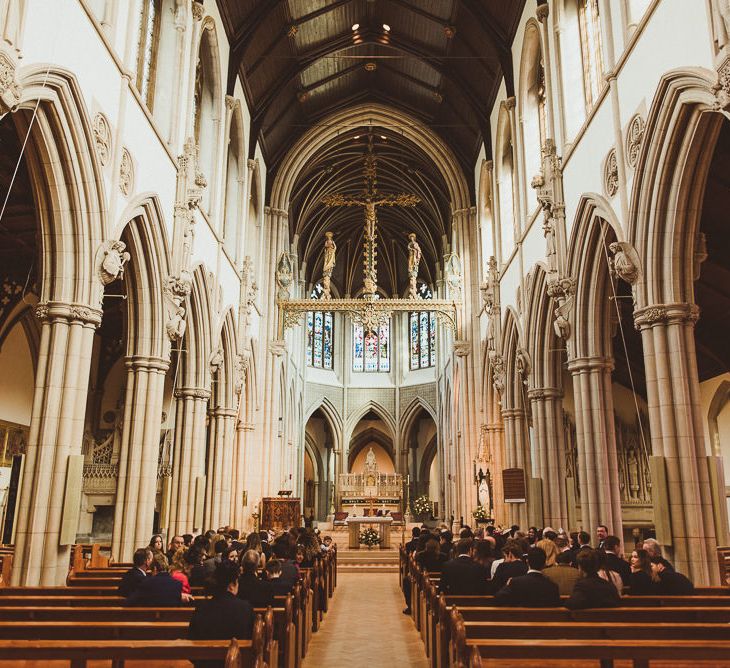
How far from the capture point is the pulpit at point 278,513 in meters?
21.8

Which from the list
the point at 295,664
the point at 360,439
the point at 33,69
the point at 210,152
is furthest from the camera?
the point at 360,439

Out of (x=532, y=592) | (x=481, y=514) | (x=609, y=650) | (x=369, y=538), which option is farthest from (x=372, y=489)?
(x=609, y=650)

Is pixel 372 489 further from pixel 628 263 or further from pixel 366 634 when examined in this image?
pixel 628 263

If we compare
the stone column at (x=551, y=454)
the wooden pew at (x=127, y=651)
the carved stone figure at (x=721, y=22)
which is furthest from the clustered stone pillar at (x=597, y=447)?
the wooden pew at (x=127, y=651)

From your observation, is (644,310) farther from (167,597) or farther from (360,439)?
(360,439)

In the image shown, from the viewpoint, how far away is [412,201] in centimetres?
2517

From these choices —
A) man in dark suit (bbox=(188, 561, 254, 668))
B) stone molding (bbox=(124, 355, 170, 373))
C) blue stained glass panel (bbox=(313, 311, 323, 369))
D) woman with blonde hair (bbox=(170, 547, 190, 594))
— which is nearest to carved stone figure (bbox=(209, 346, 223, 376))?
stone molding (bbox=(124, 355, 170, 373))

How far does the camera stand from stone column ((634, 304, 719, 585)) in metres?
9.02

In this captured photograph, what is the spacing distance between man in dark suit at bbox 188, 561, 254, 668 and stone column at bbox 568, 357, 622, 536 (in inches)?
353

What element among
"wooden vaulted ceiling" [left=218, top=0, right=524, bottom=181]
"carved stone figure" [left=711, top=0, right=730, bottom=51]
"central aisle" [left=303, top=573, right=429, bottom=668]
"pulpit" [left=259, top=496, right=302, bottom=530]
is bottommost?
"central aisle" [left=303, top=573, right=429, bottom=668]

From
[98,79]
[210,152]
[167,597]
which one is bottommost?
[167,597]

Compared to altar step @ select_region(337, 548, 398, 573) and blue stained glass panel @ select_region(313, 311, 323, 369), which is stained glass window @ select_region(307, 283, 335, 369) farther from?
altar step @ select_region(337, 548, 398, 573)

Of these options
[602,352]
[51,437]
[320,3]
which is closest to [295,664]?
A: [51,437]

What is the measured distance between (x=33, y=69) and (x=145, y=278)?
486 centimetres
